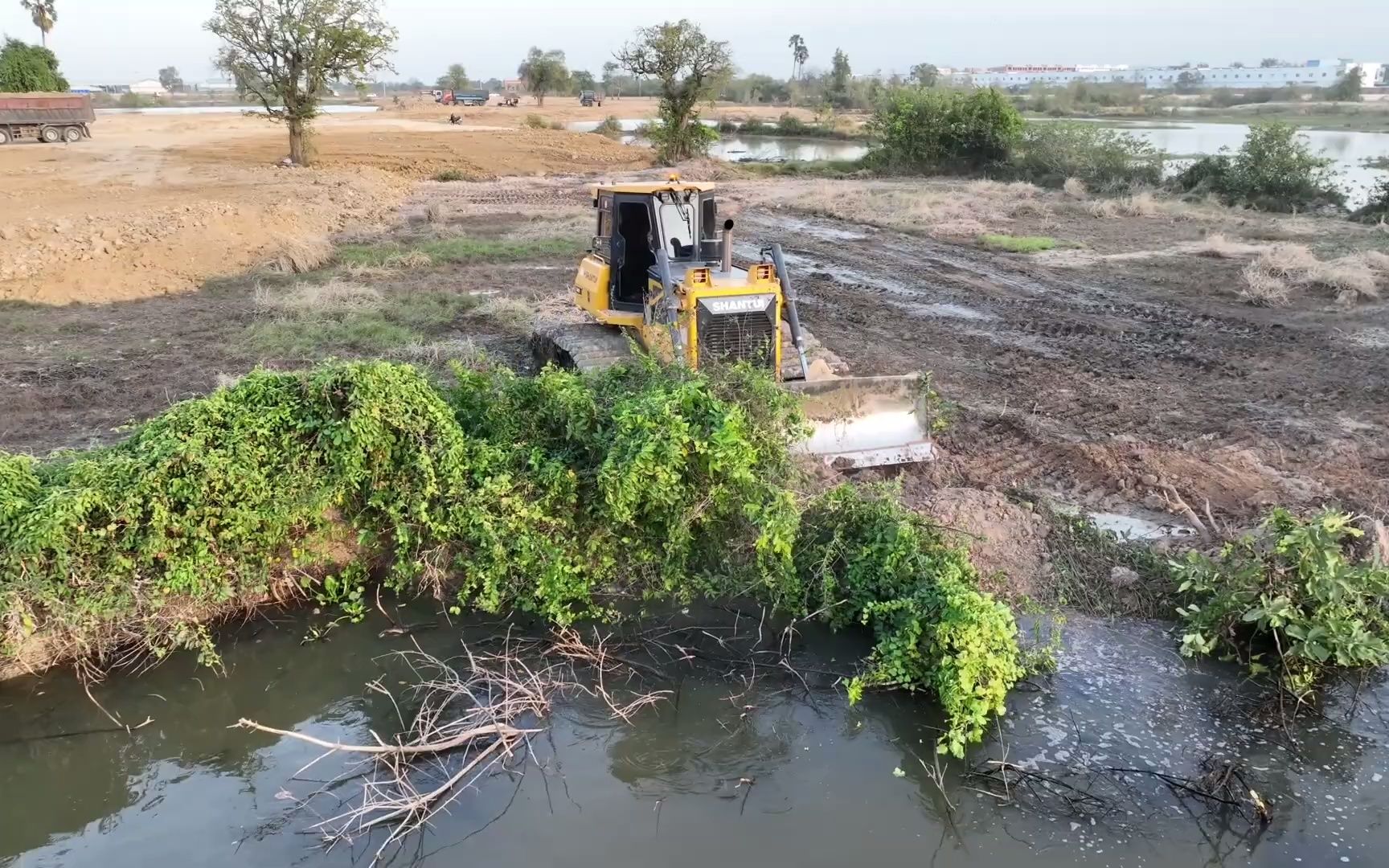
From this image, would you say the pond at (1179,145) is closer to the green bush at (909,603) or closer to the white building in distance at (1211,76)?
the green bush at (909,603)

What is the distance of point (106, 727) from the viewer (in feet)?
20.4

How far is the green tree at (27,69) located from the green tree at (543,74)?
123 feet

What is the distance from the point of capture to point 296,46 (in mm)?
29844

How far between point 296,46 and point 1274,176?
28.8m

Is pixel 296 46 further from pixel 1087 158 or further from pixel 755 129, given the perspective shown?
pixel 755 129

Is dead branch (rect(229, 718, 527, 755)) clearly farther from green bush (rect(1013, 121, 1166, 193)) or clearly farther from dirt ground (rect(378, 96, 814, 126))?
dirt ground (rect(378, 96, 814, 126))

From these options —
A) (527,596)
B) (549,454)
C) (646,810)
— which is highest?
(549,454)

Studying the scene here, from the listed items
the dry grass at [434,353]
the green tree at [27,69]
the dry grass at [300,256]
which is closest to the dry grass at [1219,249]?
the dry grass at [434,353]

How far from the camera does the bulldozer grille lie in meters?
9.02

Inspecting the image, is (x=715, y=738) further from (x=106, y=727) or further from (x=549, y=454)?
(x=106, y=727)

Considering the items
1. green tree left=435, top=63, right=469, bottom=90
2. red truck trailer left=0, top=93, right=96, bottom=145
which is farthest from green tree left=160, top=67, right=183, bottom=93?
red truck trailer left=0, top=93, right=96, bottom=145

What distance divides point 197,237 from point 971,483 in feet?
52.8

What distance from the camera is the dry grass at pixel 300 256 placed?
59.0 ft

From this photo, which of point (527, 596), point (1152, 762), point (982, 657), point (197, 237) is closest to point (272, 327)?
point (197, 237)
